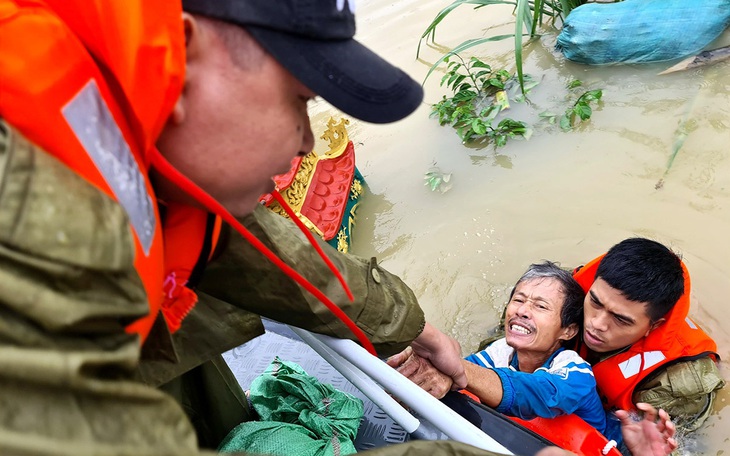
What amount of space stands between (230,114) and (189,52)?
0.09 meters

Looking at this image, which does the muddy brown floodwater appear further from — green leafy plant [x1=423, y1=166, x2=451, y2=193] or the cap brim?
the cap brim

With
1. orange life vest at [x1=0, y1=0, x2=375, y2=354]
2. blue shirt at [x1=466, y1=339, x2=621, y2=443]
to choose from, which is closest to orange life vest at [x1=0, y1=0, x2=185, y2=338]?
orange life vest at [x1=0, y1=0, x2=375, y2=354]

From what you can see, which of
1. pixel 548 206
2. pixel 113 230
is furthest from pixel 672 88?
pixel 113 230

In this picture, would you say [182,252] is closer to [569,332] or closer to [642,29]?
[569,332]

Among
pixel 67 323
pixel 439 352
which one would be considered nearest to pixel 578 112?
pixel 439 352

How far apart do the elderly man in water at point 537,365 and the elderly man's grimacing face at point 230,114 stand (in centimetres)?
92

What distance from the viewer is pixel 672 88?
3.37m

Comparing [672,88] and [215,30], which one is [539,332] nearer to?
[215,30]

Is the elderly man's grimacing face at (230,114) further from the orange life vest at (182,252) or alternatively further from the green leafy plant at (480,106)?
the green leafy plant at (480,106)

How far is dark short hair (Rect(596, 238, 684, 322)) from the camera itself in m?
1.94

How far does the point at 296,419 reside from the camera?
1.45m

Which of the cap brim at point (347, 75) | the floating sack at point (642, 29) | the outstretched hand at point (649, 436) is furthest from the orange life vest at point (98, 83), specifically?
the floating sack at point (642, 29)

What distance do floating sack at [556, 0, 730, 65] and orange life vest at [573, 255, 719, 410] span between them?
207cm

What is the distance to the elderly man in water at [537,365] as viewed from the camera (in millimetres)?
1770
